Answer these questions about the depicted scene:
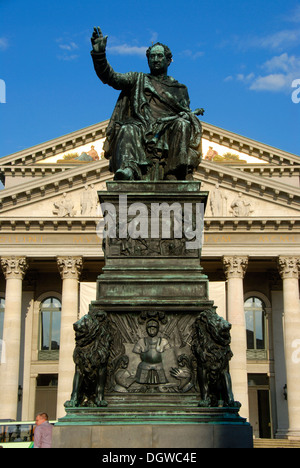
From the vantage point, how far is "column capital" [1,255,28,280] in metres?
44.2

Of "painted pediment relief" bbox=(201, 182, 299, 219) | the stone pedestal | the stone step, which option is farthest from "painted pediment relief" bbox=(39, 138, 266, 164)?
the stone pedestal

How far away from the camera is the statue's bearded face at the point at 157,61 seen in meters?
8.67

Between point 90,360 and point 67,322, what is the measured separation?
37.0 m

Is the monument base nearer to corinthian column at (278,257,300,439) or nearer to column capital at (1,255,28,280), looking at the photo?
corinthian column at (278,257,300,439)

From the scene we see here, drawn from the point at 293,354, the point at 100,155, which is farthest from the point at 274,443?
the point at 100,155

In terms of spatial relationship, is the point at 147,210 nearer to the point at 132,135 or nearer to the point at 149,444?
the point at 132,135

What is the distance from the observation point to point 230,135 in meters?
62.3

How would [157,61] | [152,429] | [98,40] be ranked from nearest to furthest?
[152,429]
[98,40]
[157,61]

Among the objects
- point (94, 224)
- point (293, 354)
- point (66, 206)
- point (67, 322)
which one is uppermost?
point (66, 206)

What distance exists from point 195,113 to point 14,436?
77.4 ft

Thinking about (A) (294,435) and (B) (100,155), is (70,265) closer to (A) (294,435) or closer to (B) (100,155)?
(A) (294,435)

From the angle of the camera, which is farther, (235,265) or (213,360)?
(235,265)

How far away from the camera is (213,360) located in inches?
259

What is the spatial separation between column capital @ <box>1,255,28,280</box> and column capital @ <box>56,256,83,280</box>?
7.47ft
